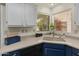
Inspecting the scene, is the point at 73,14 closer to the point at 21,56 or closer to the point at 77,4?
the point at 77,4

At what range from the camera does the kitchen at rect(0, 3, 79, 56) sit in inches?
56.3

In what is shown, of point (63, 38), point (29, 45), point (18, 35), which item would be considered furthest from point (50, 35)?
point (18, 35)

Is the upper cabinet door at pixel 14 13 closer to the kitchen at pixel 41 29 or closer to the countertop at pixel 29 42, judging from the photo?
the kitchen at pixel 41 29

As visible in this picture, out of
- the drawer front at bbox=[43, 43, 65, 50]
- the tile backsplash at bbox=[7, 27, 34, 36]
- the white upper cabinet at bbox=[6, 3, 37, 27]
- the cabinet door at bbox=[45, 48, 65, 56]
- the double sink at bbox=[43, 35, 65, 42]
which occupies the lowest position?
the cabinet door at bbox=[45, 48, 65, 56]

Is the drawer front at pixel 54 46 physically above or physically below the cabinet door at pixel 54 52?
above

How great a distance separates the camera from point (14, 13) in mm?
1475

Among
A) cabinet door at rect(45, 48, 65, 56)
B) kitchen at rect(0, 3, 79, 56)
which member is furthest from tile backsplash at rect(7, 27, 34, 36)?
cabinet door at rect(45, 48, 65, 56)

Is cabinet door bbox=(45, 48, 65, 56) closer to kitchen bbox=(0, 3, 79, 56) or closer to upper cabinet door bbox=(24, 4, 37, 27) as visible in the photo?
kitchen bbox=(0, 3, 79, 56)

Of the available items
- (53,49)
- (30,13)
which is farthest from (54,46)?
(30,13)

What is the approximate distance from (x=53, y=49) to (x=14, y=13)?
1.98 feet

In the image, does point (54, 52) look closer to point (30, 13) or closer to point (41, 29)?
point (41, 29)

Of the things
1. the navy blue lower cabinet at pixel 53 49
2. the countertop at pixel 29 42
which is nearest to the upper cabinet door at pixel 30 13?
the countertop at pixel 29 42

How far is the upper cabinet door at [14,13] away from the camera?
4.70 feet

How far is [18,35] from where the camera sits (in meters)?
1.49
